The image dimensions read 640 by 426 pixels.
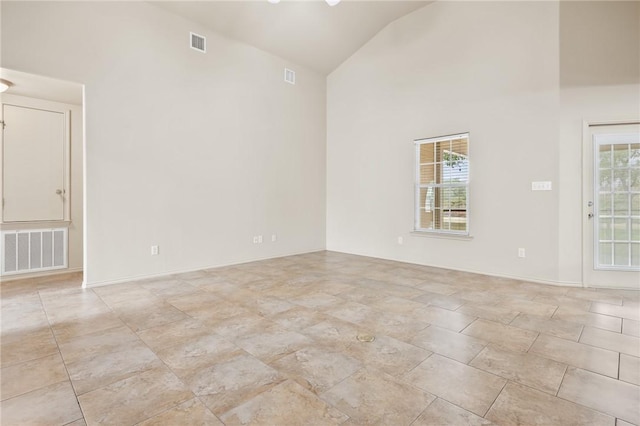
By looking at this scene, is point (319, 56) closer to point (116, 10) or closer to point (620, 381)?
point (116, 10)

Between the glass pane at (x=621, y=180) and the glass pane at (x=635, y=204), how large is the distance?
128 mm

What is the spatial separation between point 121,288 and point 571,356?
15.1ft

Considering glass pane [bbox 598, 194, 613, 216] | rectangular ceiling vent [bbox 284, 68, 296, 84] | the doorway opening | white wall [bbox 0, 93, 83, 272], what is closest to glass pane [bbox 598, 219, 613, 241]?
glass pane [bbox 598, 194, 613, 216]

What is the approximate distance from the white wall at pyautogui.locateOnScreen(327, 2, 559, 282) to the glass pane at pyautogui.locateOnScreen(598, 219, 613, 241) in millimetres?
531

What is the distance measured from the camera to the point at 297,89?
250 inches

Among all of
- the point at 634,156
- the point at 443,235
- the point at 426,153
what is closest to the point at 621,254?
the point at 634,156

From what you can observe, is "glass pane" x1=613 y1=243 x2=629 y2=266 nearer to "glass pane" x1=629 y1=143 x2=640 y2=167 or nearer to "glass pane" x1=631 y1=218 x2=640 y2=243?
"glass pane" x1=631 y1=218 x2=640 y2=243

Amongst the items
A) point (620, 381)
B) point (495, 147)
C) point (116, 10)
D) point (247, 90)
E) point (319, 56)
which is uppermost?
point (319, 56)

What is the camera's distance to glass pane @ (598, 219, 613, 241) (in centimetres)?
402

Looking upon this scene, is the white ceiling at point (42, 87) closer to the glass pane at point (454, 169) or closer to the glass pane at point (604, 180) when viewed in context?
the glass pane at point (454, 169)

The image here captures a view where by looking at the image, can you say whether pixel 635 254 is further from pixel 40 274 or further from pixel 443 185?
pixel 40 274

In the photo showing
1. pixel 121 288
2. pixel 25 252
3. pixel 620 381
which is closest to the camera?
pixel 620 381

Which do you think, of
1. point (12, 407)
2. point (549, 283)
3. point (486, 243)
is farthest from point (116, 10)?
point (549, 283)

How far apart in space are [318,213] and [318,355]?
4663 millimetres
